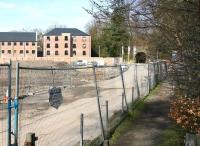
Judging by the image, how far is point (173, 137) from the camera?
485 inches

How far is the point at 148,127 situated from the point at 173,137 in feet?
7.08

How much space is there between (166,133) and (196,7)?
743 centimetres

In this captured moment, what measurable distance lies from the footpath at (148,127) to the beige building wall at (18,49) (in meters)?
128

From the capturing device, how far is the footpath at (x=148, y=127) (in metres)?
12.2

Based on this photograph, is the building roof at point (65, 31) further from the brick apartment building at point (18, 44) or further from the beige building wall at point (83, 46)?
A: the brick apartment building at point (18, 44)

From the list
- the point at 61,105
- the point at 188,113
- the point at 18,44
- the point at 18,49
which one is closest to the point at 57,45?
the point at 18,44

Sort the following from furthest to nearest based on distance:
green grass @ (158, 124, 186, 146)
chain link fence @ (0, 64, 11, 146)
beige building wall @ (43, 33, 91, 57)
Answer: beige building wall @ (43, 33, 91, 57)
green grass @ (158, 124, 186, 146)
chain link fence @ (0, 64, 11, 146)

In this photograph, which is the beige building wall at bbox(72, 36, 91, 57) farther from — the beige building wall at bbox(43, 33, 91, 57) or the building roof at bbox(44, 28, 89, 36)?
the building roof at bbox(44, 28, 89, 36)

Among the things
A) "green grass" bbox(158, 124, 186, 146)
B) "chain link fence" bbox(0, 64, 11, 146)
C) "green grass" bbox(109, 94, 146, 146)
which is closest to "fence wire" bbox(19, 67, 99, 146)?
"chain link fence" bbox(0, 64, 11, 146)

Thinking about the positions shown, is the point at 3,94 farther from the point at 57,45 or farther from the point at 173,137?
the point at 57,45

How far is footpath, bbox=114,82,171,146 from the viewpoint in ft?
39.9

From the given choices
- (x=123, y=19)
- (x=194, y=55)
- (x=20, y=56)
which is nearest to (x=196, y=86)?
(x=194, y=55)

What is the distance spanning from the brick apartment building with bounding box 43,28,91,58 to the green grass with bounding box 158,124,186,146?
423 feet

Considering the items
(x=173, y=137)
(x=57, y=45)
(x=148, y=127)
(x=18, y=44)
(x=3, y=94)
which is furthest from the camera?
(x=18, y=44)
